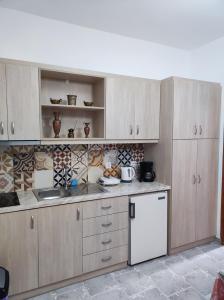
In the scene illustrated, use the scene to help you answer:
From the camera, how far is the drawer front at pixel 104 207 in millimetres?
2127

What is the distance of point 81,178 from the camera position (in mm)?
2643

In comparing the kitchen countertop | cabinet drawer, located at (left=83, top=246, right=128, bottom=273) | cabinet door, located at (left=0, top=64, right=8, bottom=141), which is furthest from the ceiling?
cabinet drawer, located at (left=83, top=246, right=128, bottom=273)

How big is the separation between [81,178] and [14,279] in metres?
1.19

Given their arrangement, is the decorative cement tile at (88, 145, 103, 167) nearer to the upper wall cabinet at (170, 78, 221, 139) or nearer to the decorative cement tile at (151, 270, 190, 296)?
the upper wall cabinet at (170, 78, 221, 139)

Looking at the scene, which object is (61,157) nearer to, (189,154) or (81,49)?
(81,49)

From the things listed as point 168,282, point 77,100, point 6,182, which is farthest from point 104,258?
point 77,100

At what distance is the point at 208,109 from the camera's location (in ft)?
8.95

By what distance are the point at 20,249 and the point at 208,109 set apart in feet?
8.46

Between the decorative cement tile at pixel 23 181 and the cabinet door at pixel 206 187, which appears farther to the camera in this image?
the cabinet door at pixel 206 187

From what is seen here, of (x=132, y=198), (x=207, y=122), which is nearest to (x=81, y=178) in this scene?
(x=132, y=198)

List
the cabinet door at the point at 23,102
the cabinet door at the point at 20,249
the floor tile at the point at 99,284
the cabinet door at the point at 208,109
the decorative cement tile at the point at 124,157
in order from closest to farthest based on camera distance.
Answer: the cabinet door at the point at 20,249 → the cabinet door at the point at 23,102 → the floor tile at the point at 99,284 → the cabinet door at the point at 208,109 → the decorative cement tile at the point at 124,157

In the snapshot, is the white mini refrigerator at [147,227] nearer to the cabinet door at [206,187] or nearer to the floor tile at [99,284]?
the floor tile at [99,284]

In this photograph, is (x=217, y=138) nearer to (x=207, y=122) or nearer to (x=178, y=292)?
(x=207, y=122)

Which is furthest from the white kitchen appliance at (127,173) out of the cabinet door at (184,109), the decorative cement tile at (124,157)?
the cabinet door at (184,109)
